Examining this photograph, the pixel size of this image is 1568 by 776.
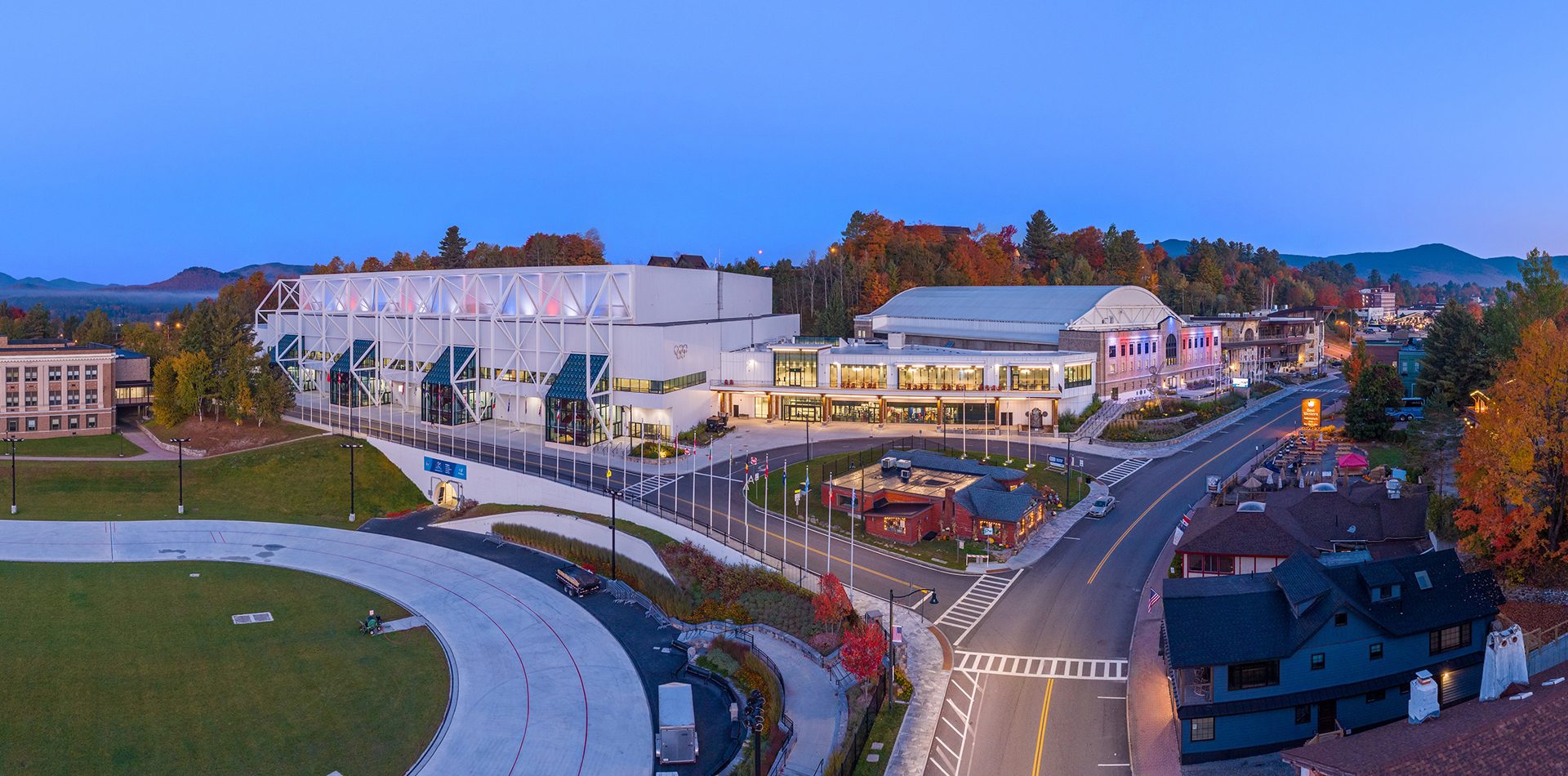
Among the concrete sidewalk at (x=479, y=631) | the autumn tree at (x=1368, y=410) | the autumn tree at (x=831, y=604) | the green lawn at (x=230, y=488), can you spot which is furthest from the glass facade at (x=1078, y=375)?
the green lawn at (x=230, y=488)

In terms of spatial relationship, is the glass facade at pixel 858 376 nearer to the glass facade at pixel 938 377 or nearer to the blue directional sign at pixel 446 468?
the glass facade at pixel 938 377

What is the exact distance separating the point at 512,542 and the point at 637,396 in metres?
17.1

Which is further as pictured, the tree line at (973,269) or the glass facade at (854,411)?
the tree line at (973,269)

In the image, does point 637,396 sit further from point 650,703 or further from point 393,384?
point 650,703

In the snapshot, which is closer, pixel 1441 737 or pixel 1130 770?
pixel 1441 737

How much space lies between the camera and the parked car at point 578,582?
46756 mm

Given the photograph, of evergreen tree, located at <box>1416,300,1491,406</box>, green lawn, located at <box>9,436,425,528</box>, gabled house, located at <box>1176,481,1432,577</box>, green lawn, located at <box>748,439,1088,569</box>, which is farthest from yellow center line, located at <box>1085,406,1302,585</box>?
green lawn, located at <box>9,436,425,528</box>

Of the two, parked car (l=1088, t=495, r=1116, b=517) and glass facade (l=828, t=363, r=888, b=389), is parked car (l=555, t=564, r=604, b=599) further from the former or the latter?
glass facade (l=828, t=363, r=888, b=389)

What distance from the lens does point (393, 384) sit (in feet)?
292

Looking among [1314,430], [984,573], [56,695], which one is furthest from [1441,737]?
[1314,430]

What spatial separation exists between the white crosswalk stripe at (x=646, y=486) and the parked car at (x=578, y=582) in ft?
28.0

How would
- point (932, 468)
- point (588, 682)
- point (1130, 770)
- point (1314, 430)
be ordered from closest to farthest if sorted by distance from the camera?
1. point (1130, 770)
2. point (588, 682)
3. point (932, 468)
4. point (1314, 430)

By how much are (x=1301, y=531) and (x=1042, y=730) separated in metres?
20.4

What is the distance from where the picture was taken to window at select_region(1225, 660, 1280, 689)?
28328 millimetres
